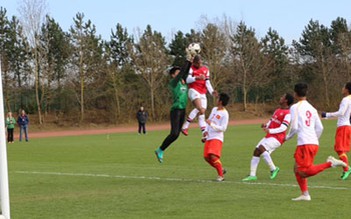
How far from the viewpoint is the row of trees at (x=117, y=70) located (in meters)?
70.6

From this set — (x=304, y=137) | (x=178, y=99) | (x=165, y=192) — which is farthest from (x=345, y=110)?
(x=165, y=192)

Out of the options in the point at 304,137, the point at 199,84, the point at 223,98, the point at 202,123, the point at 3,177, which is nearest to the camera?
the point at 3,177

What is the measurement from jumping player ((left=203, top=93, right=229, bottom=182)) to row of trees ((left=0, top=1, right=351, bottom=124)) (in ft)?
176

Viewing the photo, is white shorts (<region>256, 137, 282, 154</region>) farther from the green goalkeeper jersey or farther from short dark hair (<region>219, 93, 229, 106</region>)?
the green goalkeeper jersey

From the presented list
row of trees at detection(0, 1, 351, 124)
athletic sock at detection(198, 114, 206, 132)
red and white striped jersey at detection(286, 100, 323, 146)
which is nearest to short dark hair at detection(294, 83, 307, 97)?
red and white striped jersey at detection(286, 100, 323, 146)

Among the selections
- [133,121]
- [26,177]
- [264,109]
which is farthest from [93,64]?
[26,177]

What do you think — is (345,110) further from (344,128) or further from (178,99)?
(178,99)

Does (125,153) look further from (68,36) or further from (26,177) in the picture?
(68,36)

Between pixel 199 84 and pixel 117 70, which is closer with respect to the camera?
pixel 199 84

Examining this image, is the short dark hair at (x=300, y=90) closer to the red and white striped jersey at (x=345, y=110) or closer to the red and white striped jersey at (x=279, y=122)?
the red and white striped jersey at (x=279, y=122)

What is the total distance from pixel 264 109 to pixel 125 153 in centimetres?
5363

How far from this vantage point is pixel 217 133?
1500 centimetres

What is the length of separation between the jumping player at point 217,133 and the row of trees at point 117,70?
53679 millimetres

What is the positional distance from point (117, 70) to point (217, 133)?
61.0 meters
